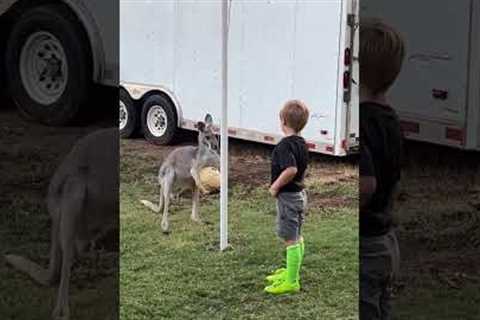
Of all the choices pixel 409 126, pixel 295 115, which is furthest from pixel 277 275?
pixel 409 126

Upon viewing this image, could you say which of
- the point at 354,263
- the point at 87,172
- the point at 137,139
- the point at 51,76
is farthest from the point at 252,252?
the point at 51,76

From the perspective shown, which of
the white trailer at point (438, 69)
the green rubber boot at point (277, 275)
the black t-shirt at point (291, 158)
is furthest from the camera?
the green rubber boot at point (277, 275)

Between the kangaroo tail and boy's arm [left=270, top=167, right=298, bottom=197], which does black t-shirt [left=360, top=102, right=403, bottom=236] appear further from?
the kangaroo tail

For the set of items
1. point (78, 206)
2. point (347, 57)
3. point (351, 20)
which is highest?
point (351, 20)

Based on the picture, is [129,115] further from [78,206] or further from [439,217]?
[439,217]

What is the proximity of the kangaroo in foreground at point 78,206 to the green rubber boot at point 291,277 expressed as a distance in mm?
774

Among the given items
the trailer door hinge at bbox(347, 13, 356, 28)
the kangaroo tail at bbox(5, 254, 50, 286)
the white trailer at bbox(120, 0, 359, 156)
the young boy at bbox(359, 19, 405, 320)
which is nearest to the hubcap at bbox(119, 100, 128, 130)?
the white trailer at bbox(120, 0, 359, 156)

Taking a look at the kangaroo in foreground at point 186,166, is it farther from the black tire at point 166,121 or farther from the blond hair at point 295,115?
the blond hair at point 295,115

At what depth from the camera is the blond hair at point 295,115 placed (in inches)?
131

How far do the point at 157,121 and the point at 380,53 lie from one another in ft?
3.53

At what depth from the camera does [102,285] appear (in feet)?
9.50

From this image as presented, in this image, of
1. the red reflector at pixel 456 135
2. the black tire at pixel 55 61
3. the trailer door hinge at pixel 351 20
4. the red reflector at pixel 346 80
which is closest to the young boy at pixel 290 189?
the red reflector at pixel 346 80

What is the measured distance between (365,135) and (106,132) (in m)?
0.82

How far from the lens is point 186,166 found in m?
3.43
